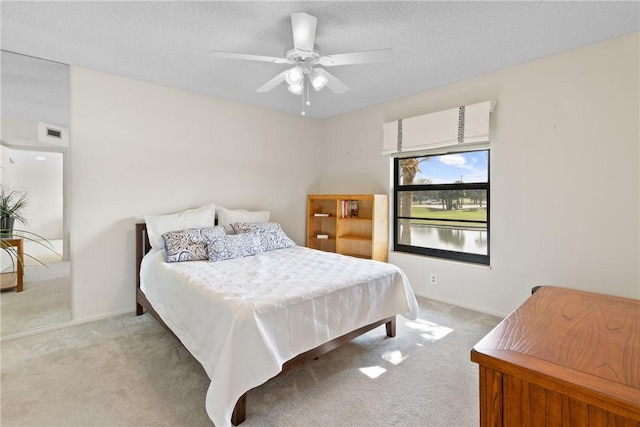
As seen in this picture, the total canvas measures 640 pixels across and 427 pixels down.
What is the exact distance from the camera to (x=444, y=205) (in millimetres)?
3701

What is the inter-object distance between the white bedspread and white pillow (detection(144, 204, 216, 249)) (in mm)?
225

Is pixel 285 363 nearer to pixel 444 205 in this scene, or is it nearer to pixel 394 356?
pixel 394 356

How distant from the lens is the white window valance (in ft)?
10.3

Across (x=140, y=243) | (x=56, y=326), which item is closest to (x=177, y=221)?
(x=140, y=243)

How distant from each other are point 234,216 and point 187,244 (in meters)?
0.89

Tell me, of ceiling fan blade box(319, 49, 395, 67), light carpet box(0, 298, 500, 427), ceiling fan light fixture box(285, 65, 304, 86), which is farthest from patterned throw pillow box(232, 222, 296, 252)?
ceiling fan blade box(319, 49, 395, 67)

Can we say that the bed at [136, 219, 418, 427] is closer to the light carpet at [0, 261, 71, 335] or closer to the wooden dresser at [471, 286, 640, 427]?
the light carpet at [0, 261, 71, 335]

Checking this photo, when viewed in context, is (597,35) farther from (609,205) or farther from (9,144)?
(9,144)

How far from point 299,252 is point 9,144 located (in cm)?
282

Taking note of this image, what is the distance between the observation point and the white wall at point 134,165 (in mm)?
3031

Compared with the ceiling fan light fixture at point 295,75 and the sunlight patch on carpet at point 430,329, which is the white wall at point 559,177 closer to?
the sunlight patch on carpet at point 430,329

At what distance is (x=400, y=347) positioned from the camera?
2.50m

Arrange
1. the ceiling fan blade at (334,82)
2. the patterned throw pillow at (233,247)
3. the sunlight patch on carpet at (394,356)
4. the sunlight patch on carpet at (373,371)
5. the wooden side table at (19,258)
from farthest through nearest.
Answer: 1. the patterned throw pillow at (233,247)
2. the wooden side table at (19,258)
3. the ceiling fan blade at (334,82)
4. the sunlight patch on carpet at (394,356)
5. the sunlight patch on carpet at (373,371)

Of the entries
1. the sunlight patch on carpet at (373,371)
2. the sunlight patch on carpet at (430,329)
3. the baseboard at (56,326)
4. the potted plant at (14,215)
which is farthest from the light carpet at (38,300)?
the sunlight patch on carpet at (430,329)
